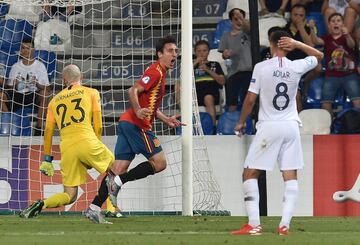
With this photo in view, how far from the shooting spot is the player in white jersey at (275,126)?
957 cm

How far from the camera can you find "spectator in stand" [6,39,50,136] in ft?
51.2

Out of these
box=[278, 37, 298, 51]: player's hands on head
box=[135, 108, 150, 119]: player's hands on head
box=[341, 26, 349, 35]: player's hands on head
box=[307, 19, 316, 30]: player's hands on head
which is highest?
box=[307, 19, 316, 30]: player's hands on head

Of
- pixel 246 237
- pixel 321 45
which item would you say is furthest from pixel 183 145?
pixel 246 237

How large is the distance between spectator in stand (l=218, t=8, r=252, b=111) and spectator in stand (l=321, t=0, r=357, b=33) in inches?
49.1

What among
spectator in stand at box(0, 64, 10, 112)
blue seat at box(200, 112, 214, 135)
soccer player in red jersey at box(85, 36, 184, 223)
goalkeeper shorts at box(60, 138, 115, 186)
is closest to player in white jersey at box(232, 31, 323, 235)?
goalkeeper shorts at box(60, 138, 115, 186)

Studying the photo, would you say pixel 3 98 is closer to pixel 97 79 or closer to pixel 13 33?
pixel 13 33

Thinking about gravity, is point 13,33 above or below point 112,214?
above

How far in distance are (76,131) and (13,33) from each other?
487 centimetres

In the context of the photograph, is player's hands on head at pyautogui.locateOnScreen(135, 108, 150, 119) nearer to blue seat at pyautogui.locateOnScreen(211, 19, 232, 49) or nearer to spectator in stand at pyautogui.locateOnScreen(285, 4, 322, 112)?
spectator in stand at pyautogui.locateOnScreen(285, 4, 322, 112)

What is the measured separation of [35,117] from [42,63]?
0.84 m

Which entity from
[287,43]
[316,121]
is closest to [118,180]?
[287,43]

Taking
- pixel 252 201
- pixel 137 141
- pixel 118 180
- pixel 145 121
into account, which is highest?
pixel 145 121

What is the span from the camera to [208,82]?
52.7 feet

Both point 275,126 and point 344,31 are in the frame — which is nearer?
point 275,126
